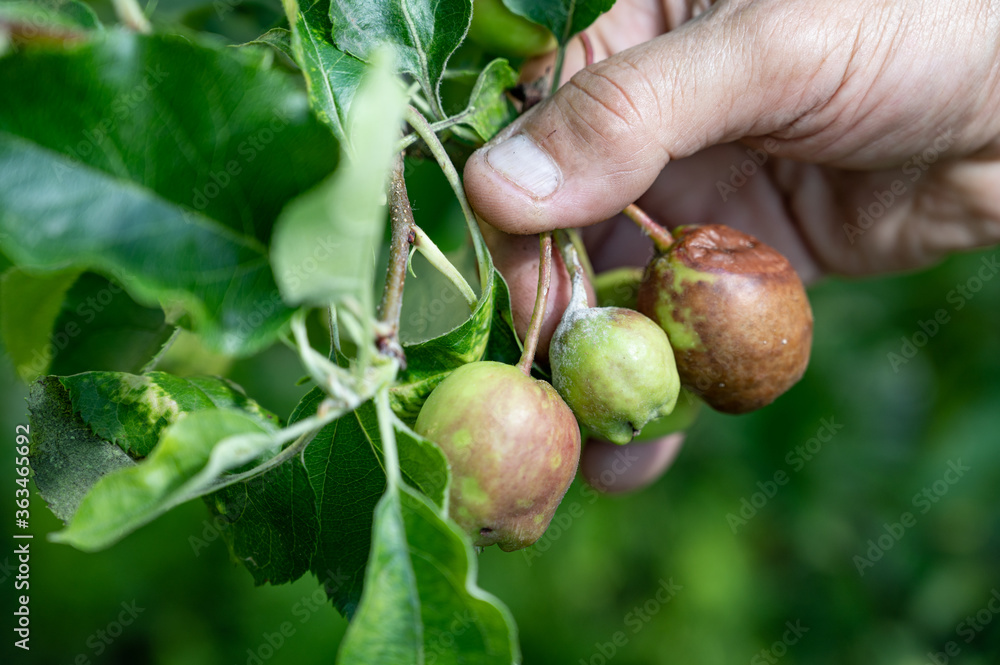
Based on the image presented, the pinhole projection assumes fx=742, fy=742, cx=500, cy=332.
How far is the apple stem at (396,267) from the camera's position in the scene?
2.52ft

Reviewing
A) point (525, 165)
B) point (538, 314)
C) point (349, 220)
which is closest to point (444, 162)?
point (525, 165)

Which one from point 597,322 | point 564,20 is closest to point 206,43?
point 597,322

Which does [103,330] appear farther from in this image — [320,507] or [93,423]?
[320,507]

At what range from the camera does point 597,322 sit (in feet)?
3.29

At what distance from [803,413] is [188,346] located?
2186 mm

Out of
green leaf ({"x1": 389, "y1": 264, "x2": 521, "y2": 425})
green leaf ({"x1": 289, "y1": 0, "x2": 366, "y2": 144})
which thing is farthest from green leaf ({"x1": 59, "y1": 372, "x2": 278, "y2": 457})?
green leaf ({"x1": 289, "y1": 0, "x2": 366, "y2": 144})

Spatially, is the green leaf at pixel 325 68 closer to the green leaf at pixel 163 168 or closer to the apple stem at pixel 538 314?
the green leaf at pixel 163 168

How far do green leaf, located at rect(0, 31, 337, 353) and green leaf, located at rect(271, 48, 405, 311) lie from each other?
0.13 metres

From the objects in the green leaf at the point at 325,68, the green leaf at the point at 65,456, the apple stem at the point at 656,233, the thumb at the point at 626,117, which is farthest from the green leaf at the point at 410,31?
the green leaf at the point at 65,456

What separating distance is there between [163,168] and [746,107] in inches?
37.4

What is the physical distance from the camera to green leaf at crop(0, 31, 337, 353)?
2.13ft

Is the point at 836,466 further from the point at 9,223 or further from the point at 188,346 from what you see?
the point at 9,223

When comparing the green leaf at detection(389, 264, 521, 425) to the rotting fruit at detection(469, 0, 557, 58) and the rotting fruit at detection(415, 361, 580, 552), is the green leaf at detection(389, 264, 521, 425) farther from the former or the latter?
the rotting fruit at detection(469, 0, 557, 58)

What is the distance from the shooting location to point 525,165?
1.12 meters
